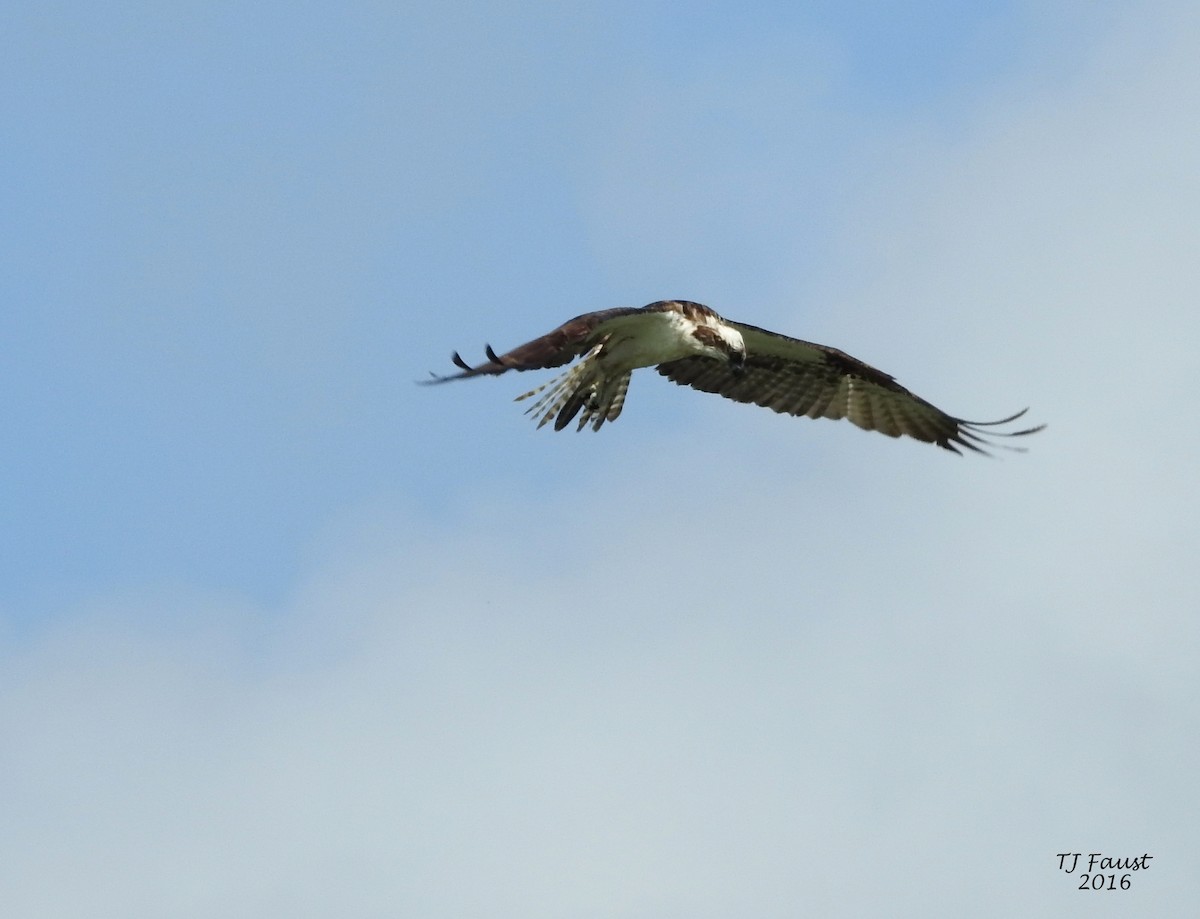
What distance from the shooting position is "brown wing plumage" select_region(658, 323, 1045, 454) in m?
15.6

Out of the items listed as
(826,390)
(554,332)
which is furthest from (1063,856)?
(554,332)

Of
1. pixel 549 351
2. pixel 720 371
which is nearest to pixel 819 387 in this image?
pixel 720 371

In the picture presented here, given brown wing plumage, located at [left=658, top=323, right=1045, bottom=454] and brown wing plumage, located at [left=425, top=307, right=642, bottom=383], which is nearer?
brown wing plumage, located at [left=425, top=307, right=642, bottom=383]

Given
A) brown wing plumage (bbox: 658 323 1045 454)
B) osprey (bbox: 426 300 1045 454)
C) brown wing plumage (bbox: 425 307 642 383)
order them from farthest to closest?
brown wing plumage (bbox: 658 323 1045 454) < osprey (bbox: 426 300 1045 454) < brown wing plumage (bbox: 425 307 642 383)

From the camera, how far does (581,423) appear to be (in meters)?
14.5

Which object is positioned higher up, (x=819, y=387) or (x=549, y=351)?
(x=819, y=387)

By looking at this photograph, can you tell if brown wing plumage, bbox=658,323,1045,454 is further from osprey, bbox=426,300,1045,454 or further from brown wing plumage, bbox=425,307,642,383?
brown wing plumage, bbox=425,307,642,383

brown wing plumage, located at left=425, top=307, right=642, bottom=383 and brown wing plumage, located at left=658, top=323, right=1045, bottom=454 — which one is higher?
brown wing plumage, located at left=658, top=323, right=1045, bottom=454

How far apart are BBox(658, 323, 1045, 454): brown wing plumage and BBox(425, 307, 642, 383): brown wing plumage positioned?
2535 mm

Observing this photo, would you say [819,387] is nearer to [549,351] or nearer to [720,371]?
[720,371]

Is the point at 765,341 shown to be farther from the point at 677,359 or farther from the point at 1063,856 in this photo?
the point at 1063,856

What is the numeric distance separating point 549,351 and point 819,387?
4858mm

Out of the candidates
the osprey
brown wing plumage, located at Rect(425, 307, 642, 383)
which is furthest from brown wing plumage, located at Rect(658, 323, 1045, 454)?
brown wing plumage, located at Rect(425, 307, 642, 383)

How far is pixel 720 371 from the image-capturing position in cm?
1580
